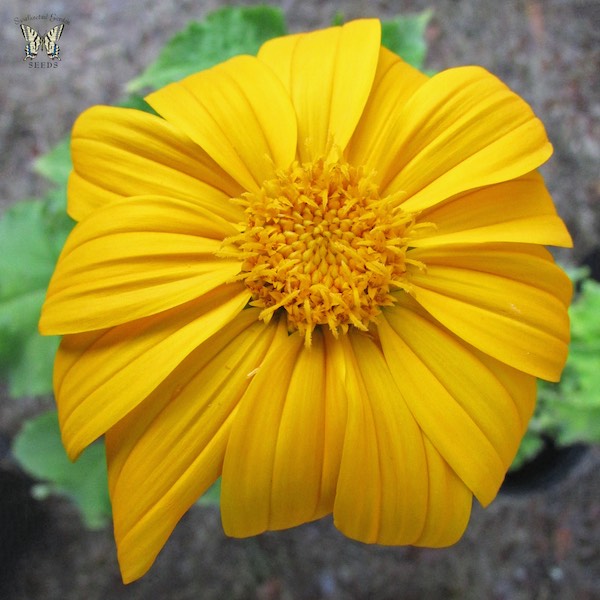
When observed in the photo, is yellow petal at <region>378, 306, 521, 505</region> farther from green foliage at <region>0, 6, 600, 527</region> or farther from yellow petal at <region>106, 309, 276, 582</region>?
green foliage at <region>0, 6, 600, 527</region>

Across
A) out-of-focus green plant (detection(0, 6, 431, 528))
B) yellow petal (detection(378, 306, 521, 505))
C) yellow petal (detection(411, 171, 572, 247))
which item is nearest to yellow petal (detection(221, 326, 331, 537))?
yellow petal (detection(378, 306, 521, 505))

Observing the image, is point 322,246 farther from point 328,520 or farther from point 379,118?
point 328,520

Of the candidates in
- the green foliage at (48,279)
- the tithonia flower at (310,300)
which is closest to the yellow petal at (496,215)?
the tithonia flower at (310,300)

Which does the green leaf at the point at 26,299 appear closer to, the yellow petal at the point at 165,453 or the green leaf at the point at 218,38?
the green leaf at the point at 218,38

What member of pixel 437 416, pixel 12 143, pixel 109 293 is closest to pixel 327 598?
pixel 437 416

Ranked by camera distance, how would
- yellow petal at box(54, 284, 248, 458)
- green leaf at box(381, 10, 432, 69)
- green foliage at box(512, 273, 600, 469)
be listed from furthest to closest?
green foliage at box(512, 273, 600, 469)
green leaf at box(381, 10, 432, 69)
yellow petal at box(54, 284, 248, 458)

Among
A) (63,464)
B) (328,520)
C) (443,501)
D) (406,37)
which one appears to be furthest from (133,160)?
(328,520)

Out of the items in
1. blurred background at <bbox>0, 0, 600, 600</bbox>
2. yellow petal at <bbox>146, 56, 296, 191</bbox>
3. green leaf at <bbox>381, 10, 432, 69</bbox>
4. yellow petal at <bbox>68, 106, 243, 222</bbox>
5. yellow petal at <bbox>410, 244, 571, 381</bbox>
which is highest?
green leaf at <bbox>381, 10, 432, 69</bbox>
